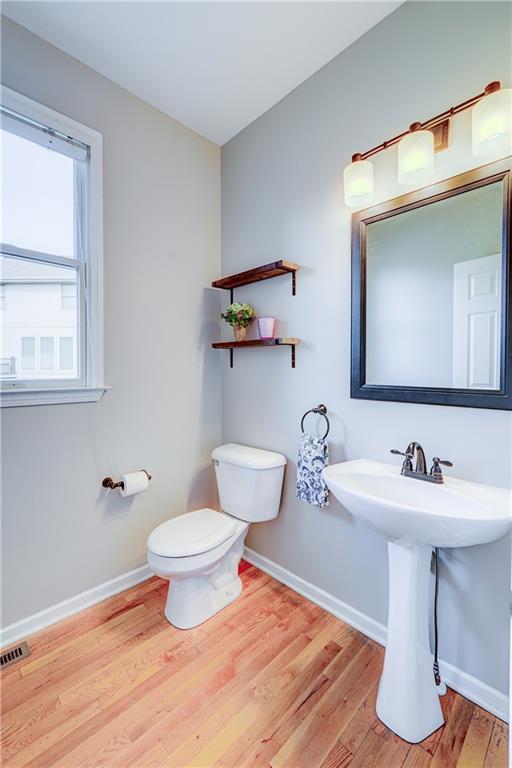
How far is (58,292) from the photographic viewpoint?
1.61m

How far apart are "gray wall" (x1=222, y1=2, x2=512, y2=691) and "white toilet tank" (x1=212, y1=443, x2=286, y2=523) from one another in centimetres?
9

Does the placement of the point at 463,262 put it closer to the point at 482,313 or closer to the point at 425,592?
the point at 482,313

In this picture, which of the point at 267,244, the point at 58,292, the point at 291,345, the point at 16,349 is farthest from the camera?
the point at 267,244

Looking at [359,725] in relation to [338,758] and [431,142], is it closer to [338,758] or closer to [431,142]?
[338,758]

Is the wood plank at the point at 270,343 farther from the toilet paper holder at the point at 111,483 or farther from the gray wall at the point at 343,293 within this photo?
the toilet paper holder at the point at 111,483

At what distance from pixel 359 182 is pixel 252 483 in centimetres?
148

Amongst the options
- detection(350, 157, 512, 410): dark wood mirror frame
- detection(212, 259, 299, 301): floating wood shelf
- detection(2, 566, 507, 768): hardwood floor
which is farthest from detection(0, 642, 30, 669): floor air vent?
detection(212, 259, 299, 301): floating wood shelf

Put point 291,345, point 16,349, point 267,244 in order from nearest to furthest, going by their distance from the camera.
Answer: point 16,349, point 291,345, point 267,244

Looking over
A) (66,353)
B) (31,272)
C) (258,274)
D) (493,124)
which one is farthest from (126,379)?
(493,124)

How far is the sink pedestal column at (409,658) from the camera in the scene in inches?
43.1

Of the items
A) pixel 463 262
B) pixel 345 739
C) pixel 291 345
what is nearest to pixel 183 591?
pixel 345 739

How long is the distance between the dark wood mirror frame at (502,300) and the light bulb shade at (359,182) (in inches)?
2.4

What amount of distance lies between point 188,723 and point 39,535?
0.98m

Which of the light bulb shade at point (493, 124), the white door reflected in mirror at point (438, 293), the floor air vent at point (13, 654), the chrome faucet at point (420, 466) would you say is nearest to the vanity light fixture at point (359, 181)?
the white door reflected in mirror at point (438, 293)
